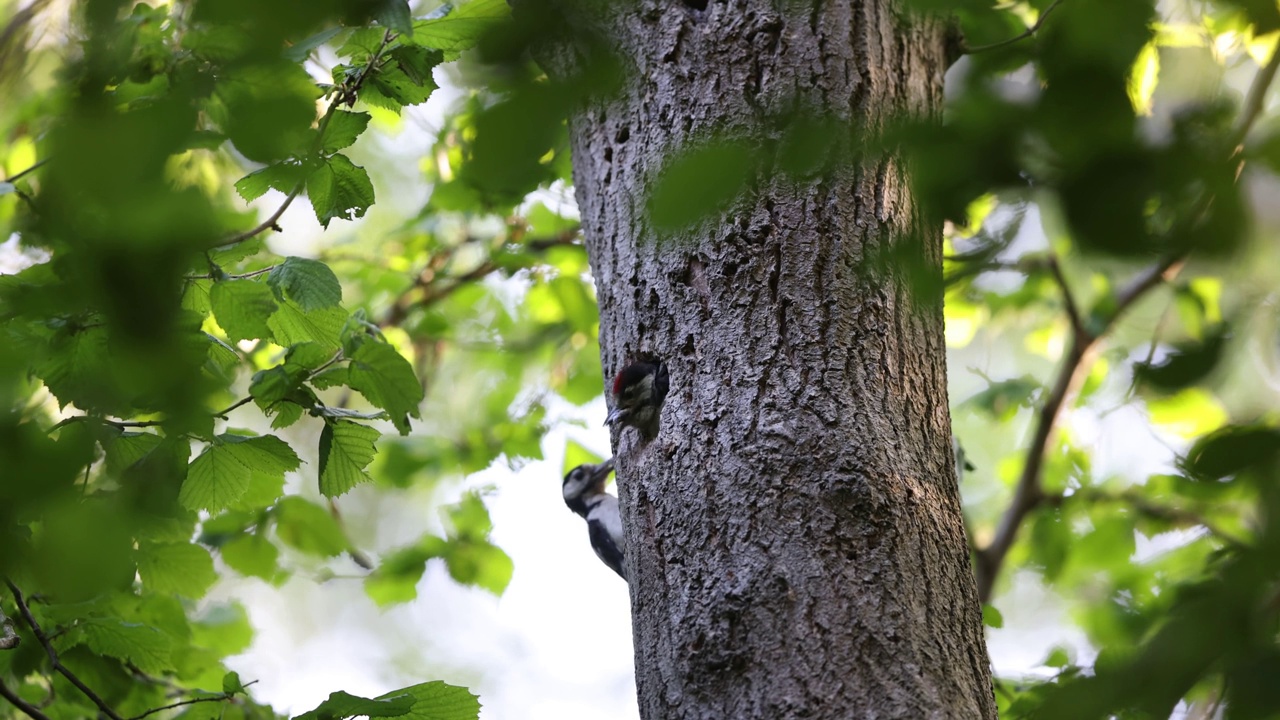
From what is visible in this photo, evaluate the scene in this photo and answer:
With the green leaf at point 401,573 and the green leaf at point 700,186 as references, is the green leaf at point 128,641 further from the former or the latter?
the green leaf at point 700,186

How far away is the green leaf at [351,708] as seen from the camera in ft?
5.31

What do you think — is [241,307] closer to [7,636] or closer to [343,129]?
[343,129]

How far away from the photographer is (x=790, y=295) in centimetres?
177

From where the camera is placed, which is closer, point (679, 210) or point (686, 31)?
point (679, 210)

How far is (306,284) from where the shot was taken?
192cm

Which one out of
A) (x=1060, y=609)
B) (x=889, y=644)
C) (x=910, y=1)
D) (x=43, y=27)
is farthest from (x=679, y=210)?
(x=1060, y=609)

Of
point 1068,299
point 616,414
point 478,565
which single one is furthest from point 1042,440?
point 616,414

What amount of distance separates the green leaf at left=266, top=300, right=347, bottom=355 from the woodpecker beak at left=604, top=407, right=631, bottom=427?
0.60 m

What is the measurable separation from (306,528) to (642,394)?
162cm

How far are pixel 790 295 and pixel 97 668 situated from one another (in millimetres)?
1833

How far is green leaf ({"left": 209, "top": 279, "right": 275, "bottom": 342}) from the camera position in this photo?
1896 mm

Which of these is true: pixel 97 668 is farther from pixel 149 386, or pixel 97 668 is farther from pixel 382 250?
pixel 382 250

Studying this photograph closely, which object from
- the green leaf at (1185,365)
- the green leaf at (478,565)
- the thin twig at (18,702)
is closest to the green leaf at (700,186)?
the green leaf at (1185,365)

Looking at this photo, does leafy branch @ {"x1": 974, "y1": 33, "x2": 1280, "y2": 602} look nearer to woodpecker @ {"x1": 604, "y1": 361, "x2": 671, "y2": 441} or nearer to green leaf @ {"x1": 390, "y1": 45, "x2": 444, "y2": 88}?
woodpecker @ {"x1": 604, "y1": 361, "x2": 671, "y2": 441}
